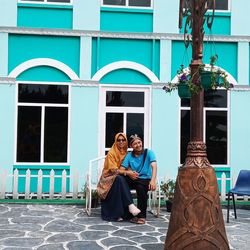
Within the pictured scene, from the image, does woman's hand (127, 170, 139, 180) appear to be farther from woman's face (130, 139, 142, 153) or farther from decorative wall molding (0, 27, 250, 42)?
decorative wall molding (0, 27, 250, 42)

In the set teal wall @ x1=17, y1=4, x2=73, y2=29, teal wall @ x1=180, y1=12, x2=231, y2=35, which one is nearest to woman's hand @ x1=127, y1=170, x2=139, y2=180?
teal wall @ x1=17, y1=4, x2=73, y2=29

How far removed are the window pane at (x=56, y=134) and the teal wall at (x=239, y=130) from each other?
4.47 meters

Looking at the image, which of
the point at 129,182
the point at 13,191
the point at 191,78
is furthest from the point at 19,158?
the point at 191,78

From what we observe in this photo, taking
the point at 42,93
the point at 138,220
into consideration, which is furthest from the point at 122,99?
the point at 138,220

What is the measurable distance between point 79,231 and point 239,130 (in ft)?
20.5

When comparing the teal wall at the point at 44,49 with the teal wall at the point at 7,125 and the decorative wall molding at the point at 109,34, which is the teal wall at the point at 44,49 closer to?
the decorative wall molding at the point at 109,34

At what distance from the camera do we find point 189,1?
4.88 m

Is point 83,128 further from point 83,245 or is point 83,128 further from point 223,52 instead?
point 83,245

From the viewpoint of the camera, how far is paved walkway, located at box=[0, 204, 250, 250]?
576cm

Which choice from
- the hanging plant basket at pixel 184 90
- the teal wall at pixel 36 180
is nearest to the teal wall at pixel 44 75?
the teal wall at pixel 36 180

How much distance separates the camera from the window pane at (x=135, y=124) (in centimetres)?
1124

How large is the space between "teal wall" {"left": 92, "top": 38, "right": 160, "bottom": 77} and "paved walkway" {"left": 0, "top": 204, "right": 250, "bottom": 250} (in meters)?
4.37

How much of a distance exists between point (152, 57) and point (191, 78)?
6.57 meters

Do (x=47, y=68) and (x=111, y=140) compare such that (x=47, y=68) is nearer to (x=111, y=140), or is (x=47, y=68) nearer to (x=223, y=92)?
(x=111, y=140)
